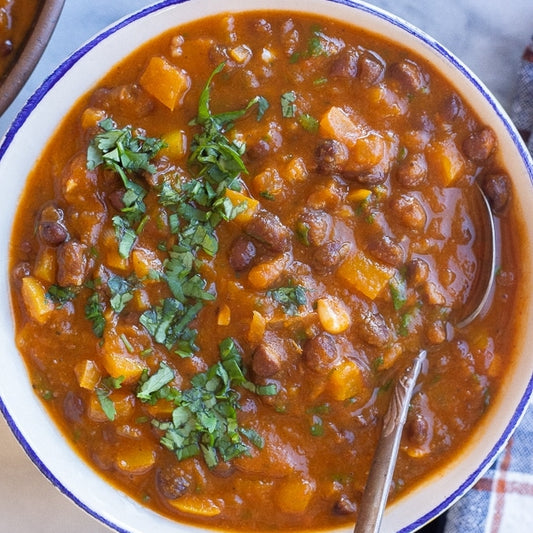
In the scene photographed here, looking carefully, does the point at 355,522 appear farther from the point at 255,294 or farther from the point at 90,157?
the point at 90,157

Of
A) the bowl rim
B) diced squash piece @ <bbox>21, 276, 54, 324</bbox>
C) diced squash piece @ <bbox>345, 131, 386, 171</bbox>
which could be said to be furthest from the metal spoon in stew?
the bowl rim

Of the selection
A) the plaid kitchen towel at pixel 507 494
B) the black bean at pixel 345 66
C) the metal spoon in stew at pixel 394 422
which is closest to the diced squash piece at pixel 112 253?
the black bean at pixel 345 66

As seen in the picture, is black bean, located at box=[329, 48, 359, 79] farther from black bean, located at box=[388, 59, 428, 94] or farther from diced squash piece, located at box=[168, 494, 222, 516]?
diced squash piece, located at box=[168, 494, 222, 516]

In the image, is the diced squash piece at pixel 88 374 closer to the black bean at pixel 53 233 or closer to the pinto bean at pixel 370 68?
the black bean at pixel 53 233

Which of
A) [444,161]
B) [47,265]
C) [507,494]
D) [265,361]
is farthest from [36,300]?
[507,494]

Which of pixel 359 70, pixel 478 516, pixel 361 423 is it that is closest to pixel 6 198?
pixel 359 70

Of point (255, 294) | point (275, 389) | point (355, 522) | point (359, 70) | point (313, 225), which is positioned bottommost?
point (355, 522)

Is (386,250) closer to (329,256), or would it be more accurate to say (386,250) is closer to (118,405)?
(329,256)
